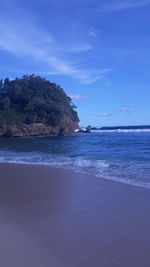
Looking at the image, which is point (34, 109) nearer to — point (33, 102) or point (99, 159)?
point (33, 102)

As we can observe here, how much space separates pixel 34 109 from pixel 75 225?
233 ft

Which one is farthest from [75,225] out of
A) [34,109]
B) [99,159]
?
[34,109]

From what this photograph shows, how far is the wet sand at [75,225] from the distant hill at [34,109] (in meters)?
62.8

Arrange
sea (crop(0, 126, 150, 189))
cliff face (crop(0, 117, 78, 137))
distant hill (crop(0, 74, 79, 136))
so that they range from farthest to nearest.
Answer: distant hill (crop(0, 74, 79, 136)), cliff face (crop(0, 117, 78, 137)), sea (crop(0, 126, 150, 189))

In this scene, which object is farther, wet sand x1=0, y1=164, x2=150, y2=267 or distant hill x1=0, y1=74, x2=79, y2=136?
distant hill x1=0, y1=74, x2=79, y2=136

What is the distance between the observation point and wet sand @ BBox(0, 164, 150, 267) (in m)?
4.57

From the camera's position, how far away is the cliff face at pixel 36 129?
7138 cm

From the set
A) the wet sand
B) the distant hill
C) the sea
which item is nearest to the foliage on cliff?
the distant hill

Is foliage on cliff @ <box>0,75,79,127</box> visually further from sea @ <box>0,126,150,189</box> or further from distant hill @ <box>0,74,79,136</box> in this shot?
sea @ <box>0,126,150,189</box>

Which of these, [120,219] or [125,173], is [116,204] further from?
[125,173]

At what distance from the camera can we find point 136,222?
6043 mm

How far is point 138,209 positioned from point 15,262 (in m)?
3.33

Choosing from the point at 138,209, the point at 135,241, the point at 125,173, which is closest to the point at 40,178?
the point at 125,173

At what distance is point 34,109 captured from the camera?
76125mm
